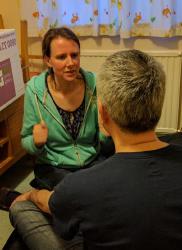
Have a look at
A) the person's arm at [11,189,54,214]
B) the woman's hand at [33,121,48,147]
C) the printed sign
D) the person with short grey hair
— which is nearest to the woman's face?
the woman's hand at [33,121,48,147]

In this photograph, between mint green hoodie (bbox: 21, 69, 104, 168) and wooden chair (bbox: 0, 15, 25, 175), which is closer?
mint green hoodie (bbox: 21, 69, 104, 168)

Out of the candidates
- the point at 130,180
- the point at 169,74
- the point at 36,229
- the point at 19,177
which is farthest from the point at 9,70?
the point at 130,180

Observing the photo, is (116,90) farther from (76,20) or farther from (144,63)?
(76,20)

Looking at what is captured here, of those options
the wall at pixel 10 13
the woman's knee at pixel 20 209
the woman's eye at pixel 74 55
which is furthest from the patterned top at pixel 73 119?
the wall at pixel 10 13

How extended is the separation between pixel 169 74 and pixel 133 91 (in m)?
1.73

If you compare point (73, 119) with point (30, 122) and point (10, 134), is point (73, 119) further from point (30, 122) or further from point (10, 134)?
point (10, 134)

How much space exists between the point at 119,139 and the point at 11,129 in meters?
1.34

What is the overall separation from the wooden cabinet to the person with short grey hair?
1.23 m

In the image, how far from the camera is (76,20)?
2.51 metres

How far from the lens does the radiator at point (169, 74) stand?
243 cm

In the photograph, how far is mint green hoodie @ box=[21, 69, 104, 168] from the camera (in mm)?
1603

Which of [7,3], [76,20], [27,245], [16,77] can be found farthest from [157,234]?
[7,3]

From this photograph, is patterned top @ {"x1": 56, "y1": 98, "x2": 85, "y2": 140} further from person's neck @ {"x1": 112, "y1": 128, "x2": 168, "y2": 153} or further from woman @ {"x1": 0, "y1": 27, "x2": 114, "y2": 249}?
person's neck @ {"x1": 112, "y1": 128, "x2": 168, "y2": 153}

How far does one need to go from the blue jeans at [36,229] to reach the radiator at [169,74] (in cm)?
136
